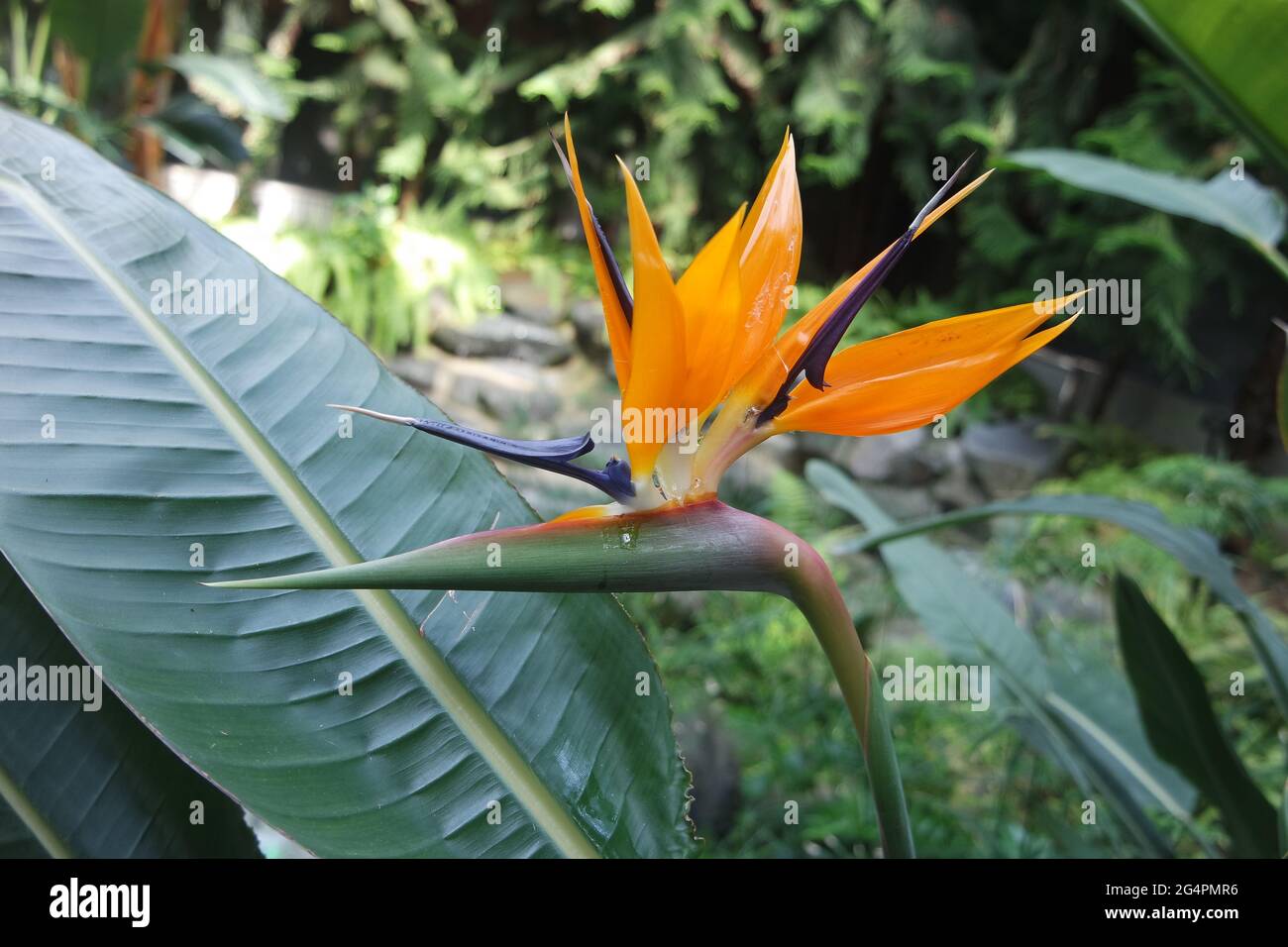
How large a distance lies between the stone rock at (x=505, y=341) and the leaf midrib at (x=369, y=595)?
3349mm

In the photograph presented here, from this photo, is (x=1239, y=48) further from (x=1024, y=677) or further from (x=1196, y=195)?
(x=1024, y=677)

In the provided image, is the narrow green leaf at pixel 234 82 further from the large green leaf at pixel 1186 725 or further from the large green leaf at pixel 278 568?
the large green leaf at pixel 1186 725

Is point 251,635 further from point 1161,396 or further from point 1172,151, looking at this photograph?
point 1161,396

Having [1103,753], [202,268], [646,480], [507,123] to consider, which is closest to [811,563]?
[646,480]

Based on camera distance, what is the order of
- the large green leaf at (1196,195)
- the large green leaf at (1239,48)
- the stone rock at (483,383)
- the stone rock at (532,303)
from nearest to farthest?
the large green leaf at (1239,48), the large green leaf at (1196,195), the stone rock at (483,383), the stone rock at (532,303)

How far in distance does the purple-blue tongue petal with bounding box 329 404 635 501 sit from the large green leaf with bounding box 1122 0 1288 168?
445mm

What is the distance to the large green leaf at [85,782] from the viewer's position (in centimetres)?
37

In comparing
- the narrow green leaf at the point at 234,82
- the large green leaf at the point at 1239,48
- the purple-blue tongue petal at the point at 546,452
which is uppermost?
the narrow green leaf at the point at 234,82

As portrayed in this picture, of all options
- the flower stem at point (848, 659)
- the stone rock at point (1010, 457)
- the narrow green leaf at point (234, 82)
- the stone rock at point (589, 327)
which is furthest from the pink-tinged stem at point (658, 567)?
the stone rock at point (589, 327)

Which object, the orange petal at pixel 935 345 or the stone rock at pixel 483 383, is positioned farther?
the stone rock at pixel 483 383

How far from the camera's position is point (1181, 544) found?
625mm

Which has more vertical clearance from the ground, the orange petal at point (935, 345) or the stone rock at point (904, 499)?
the orange petal at point (935, 345)

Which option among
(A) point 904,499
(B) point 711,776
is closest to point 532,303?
(A) point 904,499
